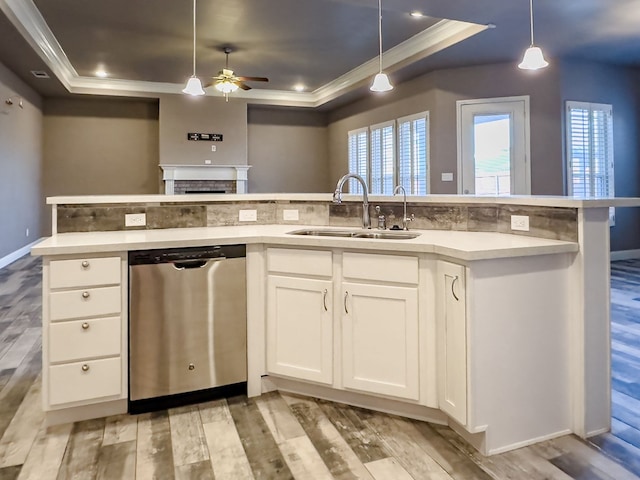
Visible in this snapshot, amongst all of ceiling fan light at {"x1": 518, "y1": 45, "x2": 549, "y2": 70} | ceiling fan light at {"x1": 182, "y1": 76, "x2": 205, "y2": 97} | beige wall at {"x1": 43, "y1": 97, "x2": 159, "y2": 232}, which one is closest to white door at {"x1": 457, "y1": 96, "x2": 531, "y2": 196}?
ceiling fan light at {"x1": 518, "y1": 45, "x2": 549, "y2": 70}

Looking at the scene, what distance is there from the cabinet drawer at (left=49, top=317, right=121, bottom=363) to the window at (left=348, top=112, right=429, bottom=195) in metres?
5.11

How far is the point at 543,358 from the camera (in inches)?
76.1

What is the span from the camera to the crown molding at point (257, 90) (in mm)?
4887

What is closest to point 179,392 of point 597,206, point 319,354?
point 319,354

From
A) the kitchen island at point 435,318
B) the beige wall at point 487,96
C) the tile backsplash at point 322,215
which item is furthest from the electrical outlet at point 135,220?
the beige wall at point 487,96

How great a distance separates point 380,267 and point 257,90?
731 centimetres

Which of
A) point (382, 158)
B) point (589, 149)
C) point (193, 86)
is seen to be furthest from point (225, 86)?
point (589, 149)

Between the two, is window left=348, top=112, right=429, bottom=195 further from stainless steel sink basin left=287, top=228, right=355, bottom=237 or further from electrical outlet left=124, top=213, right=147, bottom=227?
electrical outlet left=124, top=213, right=147, bottom=227

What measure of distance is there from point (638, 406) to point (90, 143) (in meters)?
9.00

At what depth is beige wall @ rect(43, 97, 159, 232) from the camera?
27.3 ft

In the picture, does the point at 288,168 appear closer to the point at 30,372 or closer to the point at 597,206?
the point at 30,372

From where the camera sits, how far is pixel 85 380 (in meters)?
2.11

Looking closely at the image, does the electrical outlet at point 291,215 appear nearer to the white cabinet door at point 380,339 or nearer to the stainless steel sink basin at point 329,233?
the stainless steel sink basin at point 329,233

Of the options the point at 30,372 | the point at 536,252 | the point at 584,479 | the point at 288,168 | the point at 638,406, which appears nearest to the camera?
the point at 584,479
